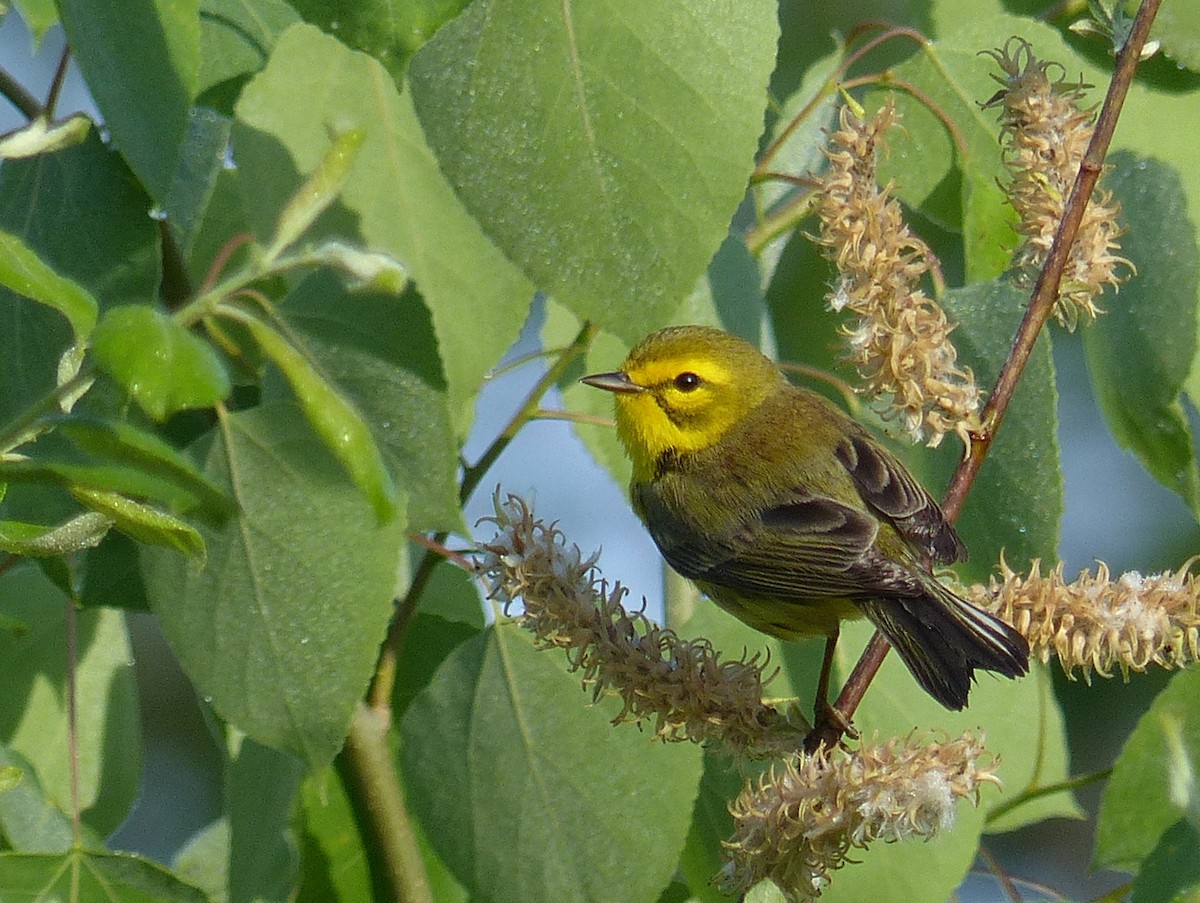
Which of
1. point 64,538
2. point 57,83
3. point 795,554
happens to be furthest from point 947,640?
point 57,83

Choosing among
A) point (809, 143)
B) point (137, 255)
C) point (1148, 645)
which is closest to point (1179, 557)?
point (809, 143)

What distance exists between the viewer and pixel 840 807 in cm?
108

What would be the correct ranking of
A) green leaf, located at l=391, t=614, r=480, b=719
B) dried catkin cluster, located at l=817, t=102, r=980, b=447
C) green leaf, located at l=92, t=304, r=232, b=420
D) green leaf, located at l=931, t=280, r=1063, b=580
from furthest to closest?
green leaf, located at l=391, t=614, r=480, b=719 → green leaf, located at l=931, t=280, r=1063, b=580 → dried catkin cluster, located at l=817, t=102, r=980, b=447 → green leaf, located at l=92, t=304, r=232, b=420

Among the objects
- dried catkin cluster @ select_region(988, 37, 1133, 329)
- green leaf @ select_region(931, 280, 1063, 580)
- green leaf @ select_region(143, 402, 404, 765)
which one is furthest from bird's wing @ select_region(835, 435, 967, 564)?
green leaf @ select_region(143, 402, 404, 765)

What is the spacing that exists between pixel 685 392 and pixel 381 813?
37.0 inches

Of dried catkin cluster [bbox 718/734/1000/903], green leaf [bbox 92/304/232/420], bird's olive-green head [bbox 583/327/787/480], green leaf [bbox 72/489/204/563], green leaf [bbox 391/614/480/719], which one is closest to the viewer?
green leaf [bbox 92/304/232/420]

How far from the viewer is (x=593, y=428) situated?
1.87 metres

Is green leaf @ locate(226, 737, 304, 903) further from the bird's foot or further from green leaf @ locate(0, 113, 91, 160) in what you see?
green leaf @ locate(0, 113, 91, 160)

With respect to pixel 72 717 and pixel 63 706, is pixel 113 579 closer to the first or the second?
pixel 72 717

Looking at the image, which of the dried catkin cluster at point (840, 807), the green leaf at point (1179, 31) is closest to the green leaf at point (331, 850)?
the dried catkin cluster at point (840, 807)

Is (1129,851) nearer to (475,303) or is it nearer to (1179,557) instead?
(475,303)

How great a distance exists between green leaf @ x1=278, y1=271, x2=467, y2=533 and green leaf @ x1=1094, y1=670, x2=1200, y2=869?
27.6 inches

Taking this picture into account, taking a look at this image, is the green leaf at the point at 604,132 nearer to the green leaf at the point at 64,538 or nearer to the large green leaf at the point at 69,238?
the large green leaf at the point at 69,238

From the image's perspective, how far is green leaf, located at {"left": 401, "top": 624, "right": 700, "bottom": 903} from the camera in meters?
1.47
